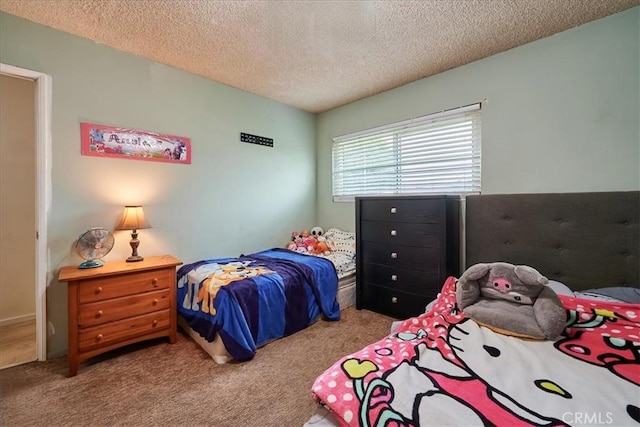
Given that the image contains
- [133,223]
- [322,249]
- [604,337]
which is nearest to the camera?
[604,337]

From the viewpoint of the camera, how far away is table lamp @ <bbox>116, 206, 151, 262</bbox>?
2.17 m

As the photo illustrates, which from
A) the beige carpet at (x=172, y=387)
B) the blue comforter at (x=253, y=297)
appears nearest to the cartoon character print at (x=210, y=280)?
the blue comforter at (x=253, y=297)

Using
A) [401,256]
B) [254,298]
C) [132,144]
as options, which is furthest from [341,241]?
[132,144]

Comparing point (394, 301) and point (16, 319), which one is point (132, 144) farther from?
point (394, 301)

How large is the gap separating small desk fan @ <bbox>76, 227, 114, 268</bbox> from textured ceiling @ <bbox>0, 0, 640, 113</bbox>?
1569 mm

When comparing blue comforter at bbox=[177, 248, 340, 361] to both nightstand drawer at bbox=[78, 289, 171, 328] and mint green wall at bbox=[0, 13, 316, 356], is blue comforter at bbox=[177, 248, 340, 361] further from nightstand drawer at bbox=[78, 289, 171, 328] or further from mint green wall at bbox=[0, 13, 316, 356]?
mint green wall at bbox=[0, 13, 316, 356]

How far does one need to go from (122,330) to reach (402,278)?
91.4 inches

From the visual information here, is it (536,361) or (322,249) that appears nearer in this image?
Answer: (536,361)

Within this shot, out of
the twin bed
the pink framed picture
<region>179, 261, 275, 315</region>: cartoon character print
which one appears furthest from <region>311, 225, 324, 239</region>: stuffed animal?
the pink framed picture

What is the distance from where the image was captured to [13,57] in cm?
185

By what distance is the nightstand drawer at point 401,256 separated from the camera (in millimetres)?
2275

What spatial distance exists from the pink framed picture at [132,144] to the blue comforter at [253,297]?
110cm

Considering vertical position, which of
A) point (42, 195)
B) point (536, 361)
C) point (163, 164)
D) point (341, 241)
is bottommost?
point (536, 361)

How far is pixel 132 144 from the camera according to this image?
7.69 ft
